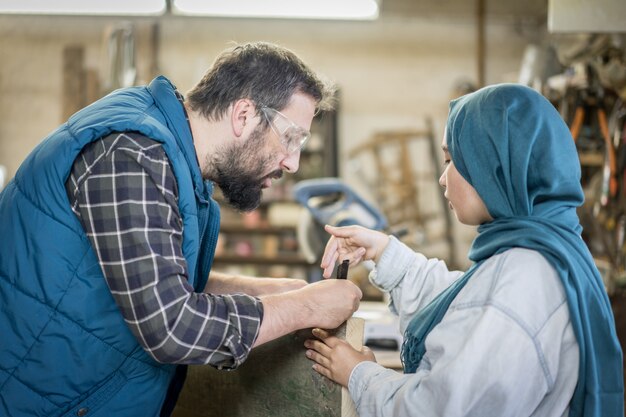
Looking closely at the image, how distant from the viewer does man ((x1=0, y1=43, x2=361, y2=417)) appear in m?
1.42

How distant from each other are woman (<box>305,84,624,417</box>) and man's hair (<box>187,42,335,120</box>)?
0.44m

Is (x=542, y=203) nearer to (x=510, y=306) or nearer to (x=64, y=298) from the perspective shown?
(x=510, y=306)

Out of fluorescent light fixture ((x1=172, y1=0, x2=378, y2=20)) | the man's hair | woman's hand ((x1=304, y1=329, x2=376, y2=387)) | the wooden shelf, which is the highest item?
fluorescent light fixture ((x1=172, y1=0, x2=378, y2=20))

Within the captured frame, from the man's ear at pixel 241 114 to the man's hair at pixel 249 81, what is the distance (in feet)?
0.04

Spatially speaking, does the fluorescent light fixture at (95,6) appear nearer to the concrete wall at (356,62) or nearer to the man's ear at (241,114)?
the concrete wall at (356,62)

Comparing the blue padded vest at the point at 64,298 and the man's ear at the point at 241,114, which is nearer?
the blue padded vest at the point at 64,298

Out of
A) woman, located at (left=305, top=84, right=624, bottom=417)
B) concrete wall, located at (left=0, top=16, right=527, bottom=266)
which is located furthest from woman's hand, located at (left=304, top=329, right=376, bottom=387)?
concrete wall, located at (left=0, top=16, right=527, bottom=266)

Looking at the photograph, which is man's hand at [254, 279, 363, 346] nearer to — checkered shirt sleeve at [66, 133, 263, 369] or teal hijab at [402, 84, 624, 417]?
checkered shirt sleeve at [66, 133, 263, 369]

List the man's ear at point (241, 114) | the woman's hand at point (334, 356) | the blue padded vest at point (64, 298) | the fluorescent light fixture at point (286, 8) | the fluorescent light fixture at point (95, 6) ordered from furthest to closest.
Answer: the fluorescent light fixture at point (95, 6) → the fluorescent light fixture at point (286, 8) → the man's ear at point (241, 114) → the woman's hand at point (334, 356) → the blue padded vest at point (64, 298)

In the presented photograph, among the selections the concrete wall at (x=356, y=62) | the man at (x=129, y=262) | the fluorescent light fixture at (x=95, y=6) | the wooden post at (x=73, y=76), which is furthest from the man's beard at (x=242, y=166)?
the concrete wall at (x=356, y=62)

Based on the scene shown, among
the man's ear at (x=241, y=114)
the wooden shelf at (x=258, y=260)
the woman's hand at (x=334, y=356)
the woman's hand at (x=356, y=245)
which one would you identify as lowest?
the wooden shelf at (x=258, y=260)

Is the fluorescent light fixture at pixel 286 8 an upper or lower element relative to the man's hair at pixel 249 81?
upper

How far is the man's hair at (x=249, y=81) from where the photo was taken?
1.76 metres

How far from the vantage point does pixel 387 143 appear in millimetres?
8031
